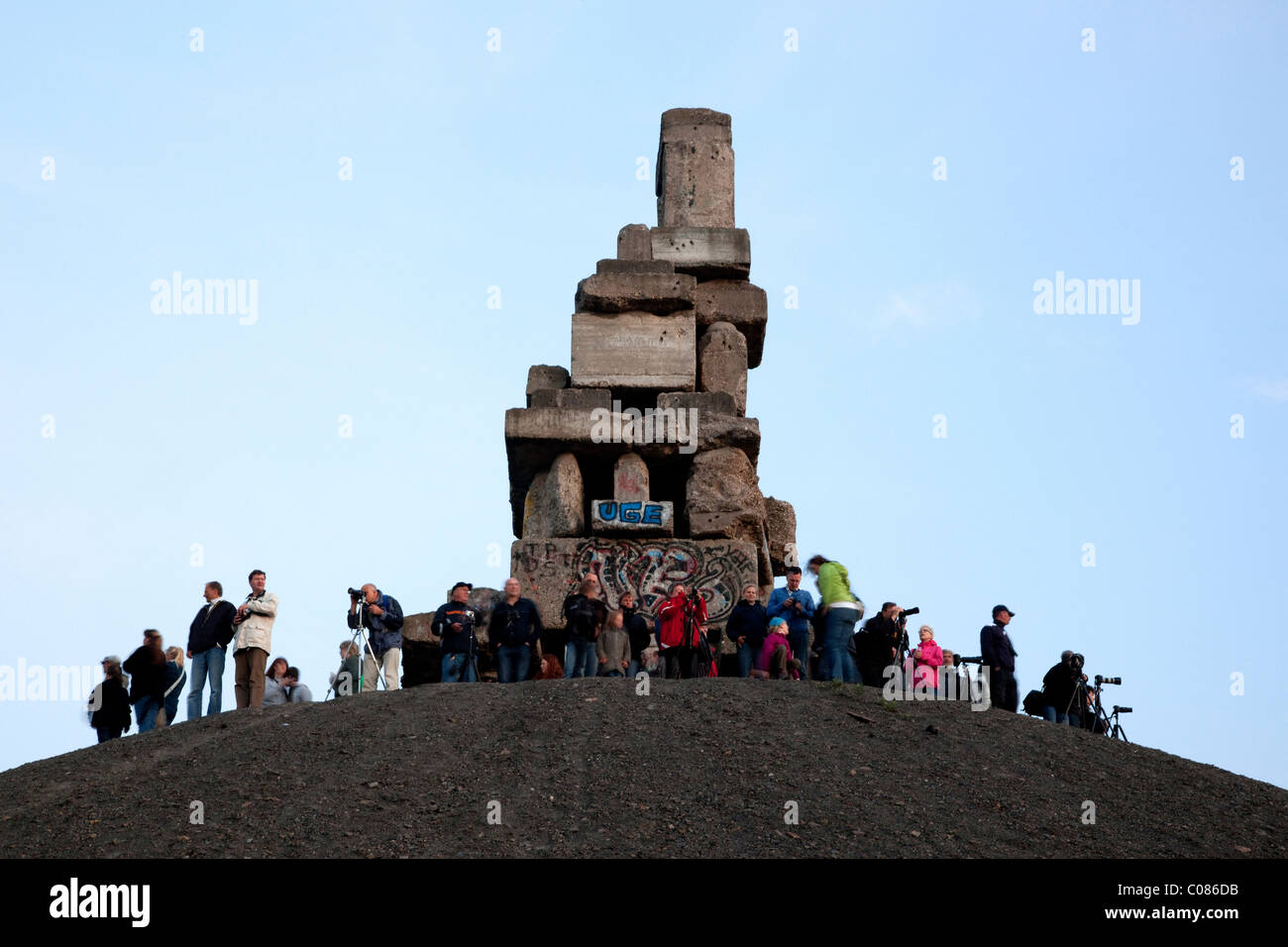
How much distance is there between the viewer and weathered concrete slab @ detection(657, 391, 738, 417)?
20812 millimetres

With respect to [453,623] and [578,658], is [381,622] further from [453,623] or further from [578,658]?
[578,658]

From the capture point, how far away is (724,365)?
71.2ft

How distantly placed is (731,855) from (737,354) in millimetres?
11428

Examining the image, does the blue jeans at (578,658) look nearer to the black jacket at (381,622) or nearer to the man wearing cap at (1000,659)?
the black jacket at (381,622)

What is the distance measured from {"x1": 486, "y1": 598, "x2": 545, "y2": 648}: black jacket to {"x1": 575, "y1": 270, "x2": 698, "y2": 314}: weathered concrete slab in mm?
5880

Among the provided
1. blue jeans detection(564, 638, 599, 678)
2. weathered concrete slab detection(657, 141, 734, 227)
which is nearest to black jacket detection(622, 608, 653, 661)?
blue jeans detection(564, 638, 599, 678)

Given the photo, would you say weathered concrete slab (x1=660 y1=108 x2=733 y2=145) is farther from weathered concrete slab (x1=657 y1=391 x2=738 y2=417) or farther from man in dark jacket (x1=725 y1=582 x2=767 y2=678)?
man in dark jacket (x1=725 y1=582 x2=767 y2=678)

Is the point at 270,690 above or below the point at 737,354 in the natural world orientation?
below

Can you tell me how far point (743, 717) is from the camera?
47.7ft

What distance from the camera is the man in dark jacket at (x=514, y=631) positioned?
16.8 metres

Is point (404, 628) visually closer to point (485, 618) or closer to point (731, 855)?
point (485, 618)

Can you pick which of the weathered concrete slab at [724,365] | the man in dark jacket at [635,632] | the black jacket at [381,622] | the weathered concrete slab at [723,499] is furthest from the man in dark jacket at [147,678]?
the weathered concrete slab at [724,365]
